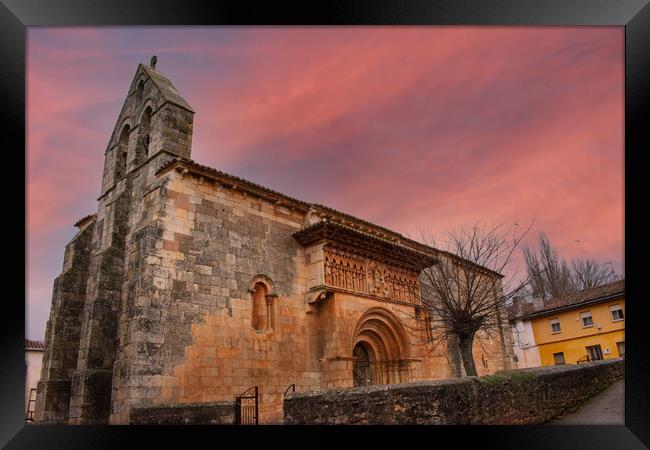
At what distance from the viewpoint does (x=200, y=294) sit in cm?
1065

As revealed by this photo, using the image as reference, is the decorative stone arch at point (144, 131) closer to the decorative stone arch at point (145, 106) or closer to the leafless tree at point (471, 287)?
the decorative stone arch at point (145, 106)

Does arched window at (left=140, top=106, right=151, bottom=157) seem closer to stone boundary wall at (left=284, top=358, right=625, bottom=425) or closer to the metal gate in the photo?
the metal gate

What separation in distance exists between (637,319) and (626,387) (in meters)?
0.94

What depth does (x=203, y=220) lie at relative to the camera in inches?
446

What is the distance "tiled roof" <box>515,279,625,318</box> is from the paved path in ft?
22.7

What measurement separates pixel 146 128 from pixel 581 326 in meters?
18.2

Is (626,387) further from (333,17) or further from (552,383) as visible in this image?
(333,17)

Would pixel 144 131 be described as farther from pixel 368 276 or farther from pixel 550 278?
pixel 550 278

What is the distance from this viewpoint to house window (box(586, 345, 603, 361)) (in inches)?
720

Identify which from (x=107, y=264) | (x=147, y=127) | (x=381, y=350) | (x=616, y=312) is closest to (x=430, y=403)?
(x=381, y=350)

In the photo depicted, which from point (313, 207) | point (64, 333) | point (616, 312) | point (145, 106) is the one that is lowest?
point (616, 312)

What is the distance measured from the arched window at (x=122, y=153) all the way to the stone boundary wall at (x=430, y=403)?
1010cm

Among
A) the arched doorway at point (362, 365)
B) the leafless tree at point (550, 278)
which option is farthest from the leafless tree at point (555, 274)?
the arched doorway at point (362, 365)

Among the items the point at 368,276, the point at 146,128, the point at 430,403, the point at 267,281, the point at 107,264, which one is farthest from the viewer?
the point at 368,276
